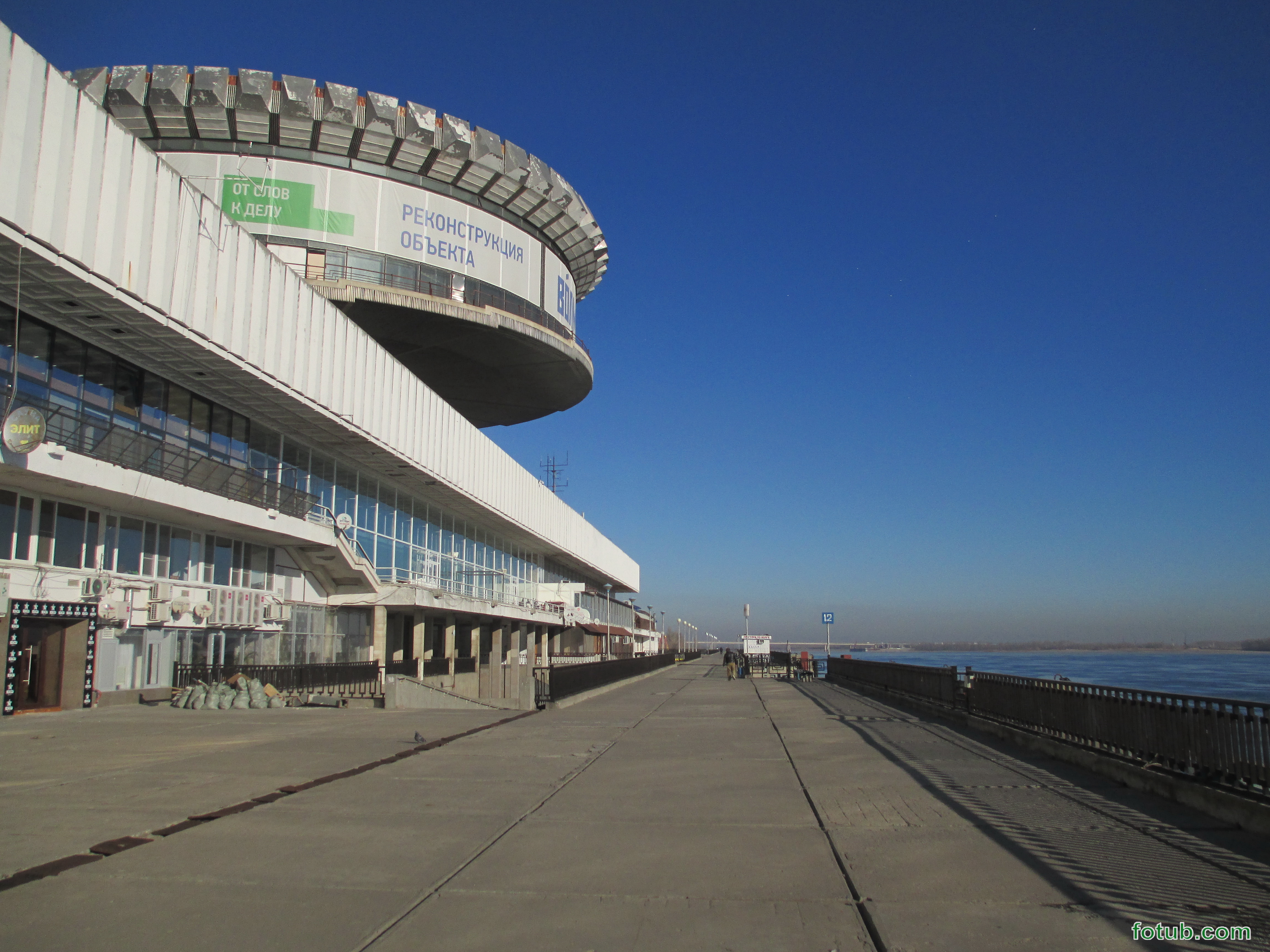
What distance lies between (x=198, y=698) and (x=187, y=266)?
9.80 m

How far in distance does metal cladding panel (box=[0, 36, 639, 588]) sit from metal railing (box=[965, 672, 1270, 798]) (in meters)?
18.5

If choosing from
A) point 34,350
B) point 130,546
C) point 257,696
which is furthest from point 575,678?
point 34,350

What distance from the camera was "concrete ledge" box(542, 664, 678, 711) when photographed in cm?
2259

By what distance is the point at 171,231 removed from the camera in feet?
66.9

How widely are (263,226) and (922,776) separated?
108ft

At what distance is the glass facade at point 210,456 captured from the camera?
1956cm

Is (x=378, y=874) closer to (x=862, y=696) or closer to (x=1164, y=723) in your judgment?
(x=1164, y=723)

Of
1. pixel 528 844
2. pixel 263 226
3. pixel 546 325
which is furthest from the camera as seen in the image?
pixel 546 325

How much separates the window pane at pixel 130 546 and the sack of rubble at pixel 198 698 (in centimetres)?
338

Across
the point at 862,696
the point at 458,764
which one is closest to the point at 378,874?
the point at 458,764

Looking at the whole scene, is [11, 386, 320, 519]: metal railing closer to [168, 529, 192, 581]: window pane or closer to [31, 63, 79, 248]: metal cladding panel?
[168, 529, 192, 581]: window pane

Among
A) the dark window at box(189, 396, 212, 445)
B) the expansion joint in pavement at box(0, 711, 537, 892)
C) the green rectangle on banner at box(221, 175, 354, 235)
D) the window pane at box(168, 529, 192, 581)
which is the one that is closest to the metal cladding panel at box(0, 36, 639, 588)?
the dark window at box(189, 396, 212, 445)

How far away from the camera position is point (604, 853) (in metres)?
7.22

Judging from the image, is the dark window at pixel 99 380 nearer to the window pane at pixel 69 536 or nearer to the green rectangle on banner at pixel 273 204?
the window pane at pixel 69 536
